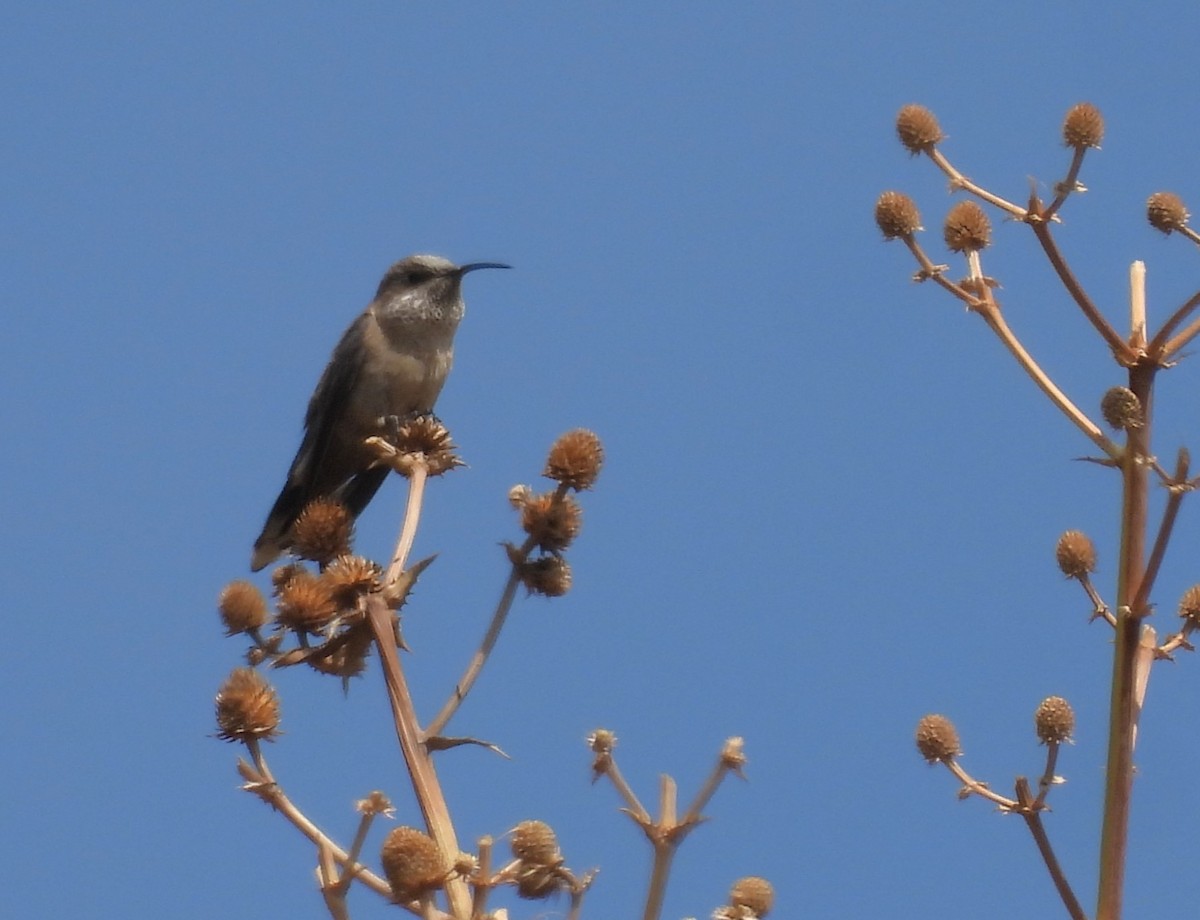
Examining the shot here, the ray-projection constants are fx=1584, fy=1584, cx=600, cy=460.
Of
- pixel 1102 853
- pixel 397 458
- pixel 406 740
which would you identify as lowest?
pixel 406 740

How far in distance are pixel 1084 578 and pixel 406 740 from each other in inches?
62.6

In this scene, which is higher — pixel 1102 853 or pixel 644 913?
pixel 1102 853

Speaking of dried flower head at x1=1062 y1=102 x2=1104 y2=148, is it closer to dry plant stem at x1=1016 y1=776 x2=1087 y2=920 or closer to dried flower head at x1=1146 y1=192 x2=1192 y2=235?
dried flower head at x1=1146 y1=192 x2=1192 y2=235

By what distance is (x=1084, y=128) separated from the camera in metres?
4.27

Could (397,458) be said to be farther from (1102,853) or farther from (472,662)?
(1102,853)

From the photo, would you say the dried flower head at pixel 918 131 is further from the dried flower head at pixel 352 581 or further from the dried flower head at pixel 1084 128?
the dried flower head at pixel 352 581

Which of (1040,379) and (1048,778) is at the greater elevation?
(1040,379)

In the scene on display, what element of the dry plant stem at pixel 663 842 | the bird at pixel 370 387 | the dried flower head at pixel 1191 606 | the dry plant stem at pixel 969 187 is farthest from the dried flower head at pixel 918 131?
the bird at pixel 370 387

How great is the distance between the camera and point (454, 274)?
337 inches

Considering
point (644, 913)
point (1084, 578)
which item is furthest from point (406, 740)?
point (1084, 578)

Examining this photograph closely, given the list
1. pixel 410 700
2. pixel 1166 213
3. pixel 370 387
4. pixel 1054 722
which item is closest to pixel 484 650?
pixel 410 700

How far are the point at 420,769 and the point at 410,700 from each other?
0.55 ft

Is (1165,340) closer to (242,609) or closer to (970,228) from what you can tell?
(970,228)

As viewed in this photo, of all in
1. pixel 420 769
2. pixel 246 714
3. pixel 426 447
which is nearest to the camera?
pixel 420 769
